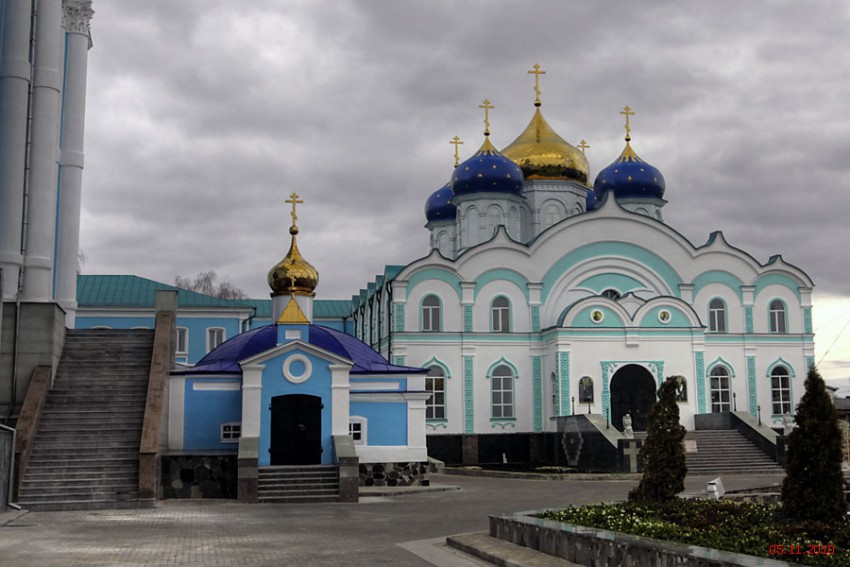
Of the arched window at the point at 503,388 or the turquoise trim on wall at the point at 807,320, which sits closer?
the arched window at the point at 503,388

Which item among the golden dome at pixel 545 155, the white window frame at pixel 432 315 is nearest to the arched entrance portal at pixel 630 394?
the white window frame at pixel 432 315

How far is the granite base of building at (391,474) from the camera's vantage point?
23078 mm

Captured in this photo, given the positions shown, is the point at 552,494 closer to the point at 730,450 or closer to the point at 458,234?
the point at 730,450

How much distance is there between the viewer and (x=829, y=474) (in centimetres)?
1035

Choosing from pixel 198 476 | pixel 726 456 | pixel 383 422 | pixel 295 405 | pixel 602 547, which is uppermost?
pixel 295 405

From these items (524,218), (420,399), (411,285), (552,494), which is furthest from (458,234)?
(552,494)

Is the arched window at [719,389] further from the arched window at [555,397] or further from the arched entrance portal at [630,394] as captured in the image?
the arched window at [555,397]

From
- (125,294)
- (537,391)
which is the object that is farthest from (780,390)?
(125,294)

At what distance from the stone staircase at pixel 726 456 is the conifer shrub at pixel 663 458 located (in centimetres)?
1580

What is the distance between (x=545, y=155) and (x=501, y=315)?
8875 mm

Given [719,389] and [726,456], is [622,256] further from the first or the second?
[726,456]
